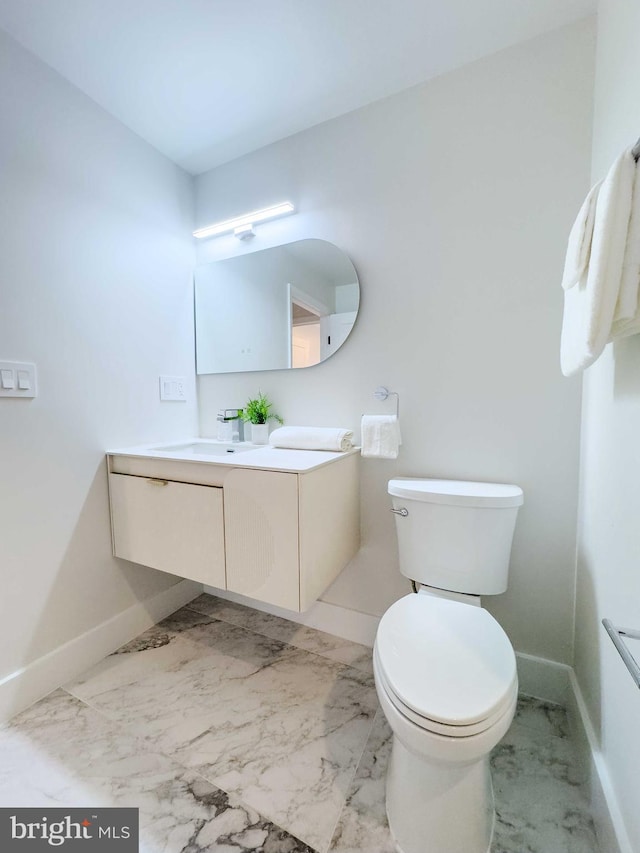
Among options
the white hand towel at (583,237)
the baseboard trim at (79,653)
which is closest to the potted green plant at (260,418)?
the baseboard trim at (79,653)

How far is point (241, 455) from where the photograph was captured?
4.56 ft

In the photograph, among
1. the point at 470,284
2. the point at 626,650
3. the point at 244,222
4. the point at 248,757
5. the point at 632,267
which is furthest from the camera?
the point at 244,222

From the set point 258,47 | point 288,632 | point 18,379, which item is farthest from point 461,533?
point 258,47

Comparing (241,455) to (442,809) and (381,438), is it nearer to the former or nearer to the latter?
(381,438)

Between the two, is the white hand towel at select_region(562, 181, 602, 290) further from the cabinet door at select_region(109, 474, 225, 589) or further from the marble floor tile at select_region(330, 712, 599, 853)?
the marble floor tile at select_region(330, 712, 599, 853)

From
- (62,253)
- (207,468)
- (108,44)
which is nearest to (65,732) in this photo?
(207,468)

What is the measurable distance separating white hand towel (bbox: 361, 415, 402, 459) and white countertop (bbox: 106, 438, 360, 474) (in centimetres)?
9

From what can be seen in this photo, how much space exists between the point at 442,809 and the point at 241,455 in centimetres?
113

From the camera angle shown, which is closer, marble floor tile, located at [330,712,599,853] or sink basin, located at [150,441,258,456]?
marble floor tile, located at [330,712,599,853]

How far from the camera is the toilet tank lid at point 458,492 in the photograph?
1136mm

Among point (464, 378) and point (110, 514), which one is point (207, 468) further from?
point (464, 378)

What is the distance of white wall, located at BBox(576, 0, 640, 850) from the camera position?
762 mm
